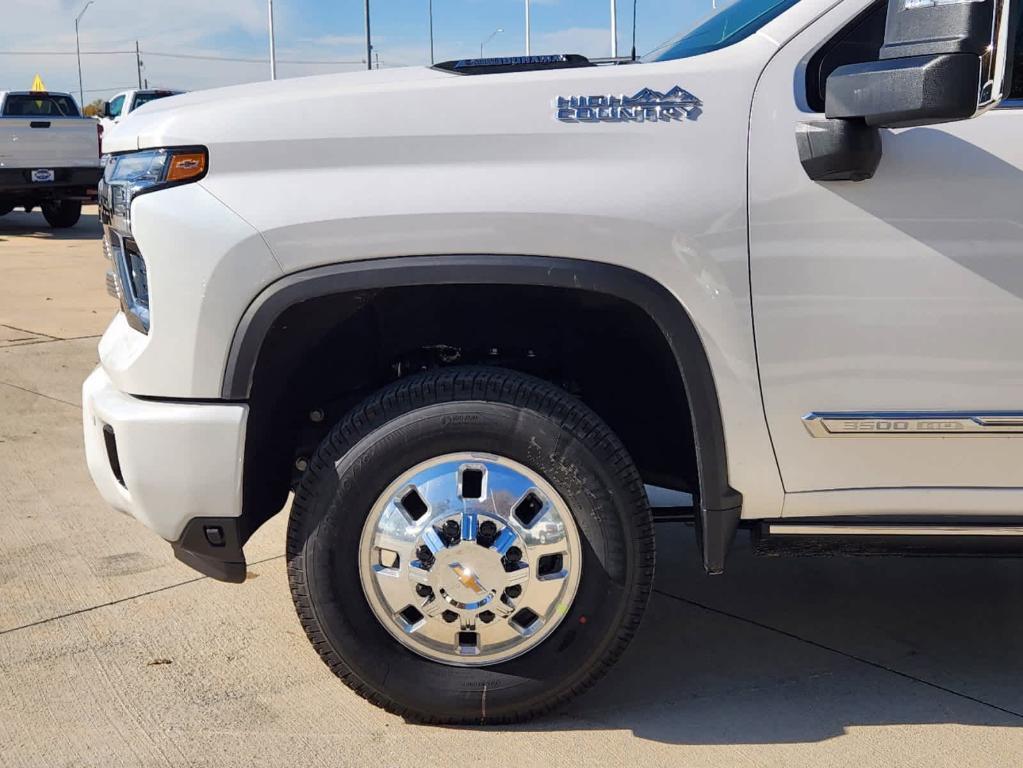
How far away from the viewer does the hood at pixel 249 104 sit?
2.68 m

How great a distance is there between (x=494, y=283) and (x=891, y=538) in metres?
1.12

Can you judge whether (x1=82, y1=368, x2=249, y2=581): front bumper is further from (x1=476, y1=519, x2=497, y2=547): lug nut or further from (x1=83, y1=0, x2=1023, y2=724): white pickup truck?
(x1=476, y1=519, x2=497, y2=547): lug nut

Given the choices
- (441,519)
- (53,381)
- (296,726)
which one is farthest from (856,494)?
(53,381)

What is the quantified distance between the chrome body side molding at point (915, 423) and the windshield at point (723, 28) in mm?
902

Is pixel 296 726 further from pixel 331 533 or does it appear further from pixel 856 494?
pixel 856 494

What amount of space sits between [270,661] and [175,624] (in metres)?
0.40

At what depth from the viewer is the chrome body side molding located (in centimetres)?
267

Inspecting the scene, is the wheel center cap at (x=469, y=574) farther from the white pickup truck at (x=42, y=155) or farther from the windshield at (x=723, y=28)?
the white pickup truck at (x=42, y=155)

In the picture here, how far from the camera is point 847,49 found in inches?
104

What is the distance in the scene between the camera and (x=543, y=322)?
10.0 feet

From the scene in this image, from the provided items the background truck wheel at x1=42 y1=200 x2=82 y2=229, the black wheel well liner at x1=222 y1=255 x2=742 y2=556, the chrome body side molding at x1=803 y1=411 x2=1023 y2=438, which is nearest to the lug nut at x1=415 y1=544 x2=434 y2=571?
the black wheel well liner at x1=222 y1=255 x2=742 y2=556

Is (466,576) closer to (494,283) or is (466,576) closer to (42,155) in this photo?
(494,283)

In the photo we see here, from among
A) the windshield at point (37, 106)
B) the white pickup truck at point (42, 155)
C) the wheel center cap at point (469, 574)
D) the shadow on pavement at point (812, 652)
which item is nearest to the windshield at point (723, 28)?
the wheel center cap at point (469, 574)

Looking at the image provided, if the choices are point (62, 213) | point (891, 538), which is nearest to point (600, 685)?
point (891, 538)
